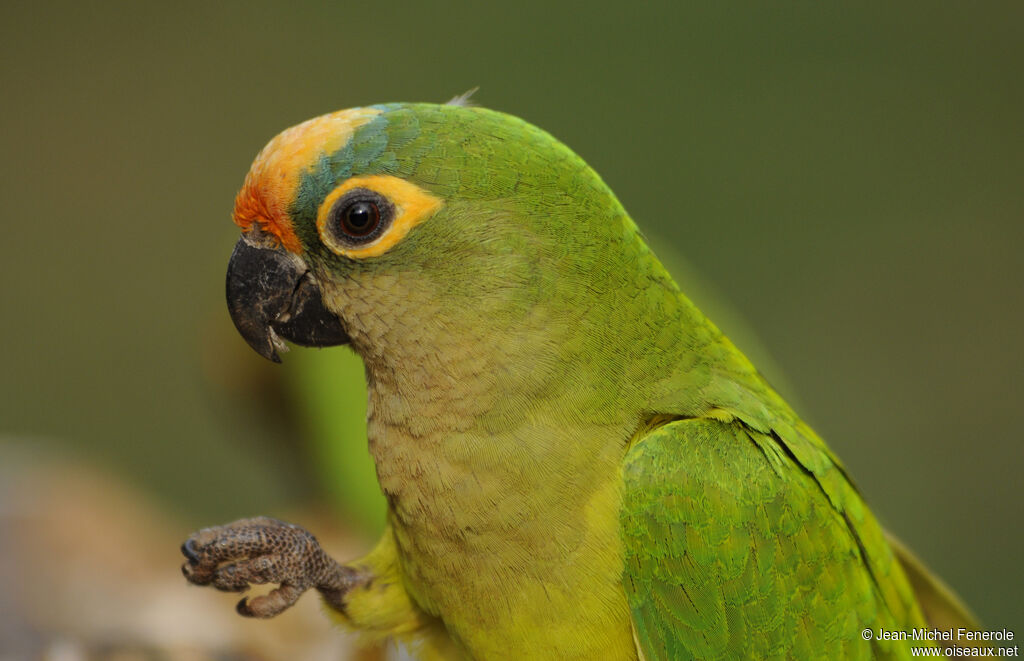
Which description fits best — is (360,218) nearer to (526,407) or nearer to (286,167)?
(286,167)

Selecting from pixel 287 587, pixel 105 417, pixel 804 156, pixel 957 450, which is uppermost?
pixel 804 156

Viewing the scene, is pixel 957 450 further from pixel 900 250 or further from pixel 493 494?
pixel 493 494

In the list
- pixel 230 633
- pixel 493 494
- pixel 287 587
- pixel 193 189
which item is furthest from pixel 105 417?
pixel 493 494

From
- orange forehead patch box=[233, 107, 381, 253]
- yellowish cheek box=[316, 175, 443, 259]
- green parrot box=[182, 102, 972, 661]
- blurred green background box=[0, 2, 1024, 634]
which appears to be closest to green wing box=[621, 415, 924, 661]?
green parrot box=[182, 102, 972, 661]

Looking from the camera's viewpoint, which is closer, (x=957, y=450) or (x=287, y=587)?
(x=287, y=587)

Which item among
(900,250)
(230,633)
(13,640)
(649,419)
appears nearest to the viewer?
(649,419)

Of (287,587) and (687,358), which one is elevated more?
(687,358)

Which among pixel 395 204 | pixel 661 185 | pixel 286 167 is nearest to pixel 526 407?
pixel 395 204

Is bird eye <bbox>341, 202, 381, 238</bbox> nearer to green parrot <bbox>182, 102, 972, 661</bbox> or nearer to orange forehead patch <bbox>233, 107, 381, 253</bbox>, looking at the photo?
green parrot <bbox>182, 102, 972, 661</bbox>
